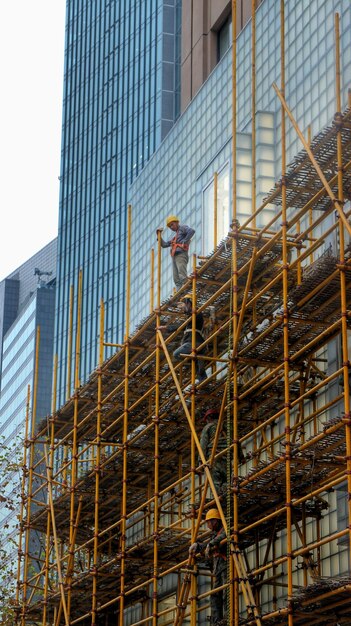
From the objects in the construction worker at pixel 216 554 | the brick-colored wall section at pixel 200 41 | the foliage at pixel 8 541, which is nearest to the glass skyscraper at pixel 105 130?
the foliage at pixel 8 541

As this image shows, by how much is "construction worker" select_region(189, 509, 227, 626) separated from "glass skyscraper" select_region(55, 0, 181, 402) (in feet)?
246

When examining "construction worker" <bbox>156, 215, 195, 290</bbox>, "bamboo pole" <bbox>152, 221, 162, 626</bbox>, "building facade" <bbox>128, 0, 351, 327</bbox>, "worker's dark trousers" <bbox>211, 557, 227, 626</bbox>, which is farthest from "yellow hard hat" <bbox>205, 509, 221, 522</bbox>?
"building facade" <bbox>128, 0, 351, 327</bbox>

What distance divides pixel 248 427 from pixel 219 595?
4.26 metres

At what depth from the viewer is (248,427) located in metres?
31.5

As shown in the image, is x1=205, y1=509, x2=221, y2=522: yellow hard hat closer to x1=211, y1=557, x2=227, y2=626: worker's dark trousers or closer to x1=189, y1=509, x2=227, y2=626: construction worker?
x1=189, y1=509, x2=227, y2=626: construction worker

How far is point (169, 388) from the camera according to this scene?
111ft

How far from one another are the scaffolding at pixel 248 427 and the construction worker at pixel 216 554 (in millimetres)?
356

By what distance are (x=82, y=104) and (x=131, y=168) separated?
657 inches

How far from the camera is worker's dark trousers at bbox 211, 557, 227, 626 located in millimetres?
28141

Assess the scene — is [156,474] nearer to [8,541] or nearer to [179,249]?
[179,249]

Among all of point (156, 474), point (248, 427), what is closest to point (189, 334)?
point (248, 427)

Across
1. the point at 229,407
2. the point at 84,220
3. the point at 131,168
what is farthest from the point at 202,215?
the point at 84,220

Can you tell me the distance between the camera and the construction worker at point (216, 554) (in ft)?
90.5

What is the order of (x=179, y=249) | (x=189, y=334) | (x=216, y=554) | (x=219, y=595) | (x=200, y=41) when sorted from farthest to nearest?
(x=200, y=41), (x=179, y=249), (x=189, y=334), (x=219, y=595), (x=216, y=554)
